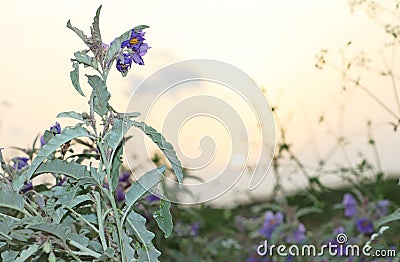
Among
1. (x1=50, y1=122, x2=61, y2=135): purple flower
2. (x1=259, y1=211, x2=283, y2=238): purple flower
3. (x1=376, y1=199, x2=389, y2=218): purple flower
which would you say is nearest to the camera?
(x1=50, y1=122, x2=61, y2=135): purple flower

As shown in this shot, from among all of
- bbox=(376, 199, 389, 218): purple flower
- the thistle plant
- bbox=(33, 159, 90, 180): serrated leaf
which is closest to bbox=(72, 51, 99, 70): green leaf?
the thistle plant

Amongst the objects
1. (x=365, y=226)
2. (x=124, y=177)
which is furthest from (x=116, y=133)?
(x=365, y=226)

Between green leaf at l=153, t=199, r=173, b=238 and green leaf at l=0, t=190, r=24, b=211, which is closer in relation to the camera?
green leaf at l=0, t=190, r=24, b=211

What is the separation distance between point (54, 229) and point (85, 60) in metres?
0.30

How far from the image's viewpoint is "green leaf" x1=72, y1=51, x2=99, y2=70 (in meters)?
1.34

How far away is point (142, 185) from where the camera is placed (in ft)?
4.55

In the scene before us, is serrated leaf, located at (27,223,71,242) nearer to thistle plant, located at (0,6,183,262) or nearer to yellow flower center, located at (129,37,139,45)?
thistle plant, located at (0,6,183,262)

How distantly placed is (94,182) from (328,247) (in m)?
1.85

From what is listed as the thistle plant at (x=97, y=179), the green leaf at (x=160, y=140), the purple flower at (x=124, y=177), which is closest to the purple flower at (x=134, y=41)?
the thistle plant at (x=97, y=179)

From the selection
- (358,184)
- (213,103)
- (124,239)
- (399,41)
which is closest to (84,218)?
(124,239)

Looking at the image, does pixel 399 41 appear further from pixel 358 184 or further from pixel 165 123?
pixel 165 123

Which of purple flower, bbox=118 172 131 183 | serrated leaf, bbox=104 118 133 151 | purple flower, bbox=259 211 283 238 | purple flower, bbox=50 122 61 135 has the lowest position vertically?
serrated leaf, bbox=104 118 133 151

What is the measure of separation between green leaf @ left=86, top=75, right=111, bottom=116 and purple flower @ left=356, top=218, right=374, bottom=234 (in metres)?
1.83

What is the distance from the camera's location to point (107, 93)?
1.33 m
